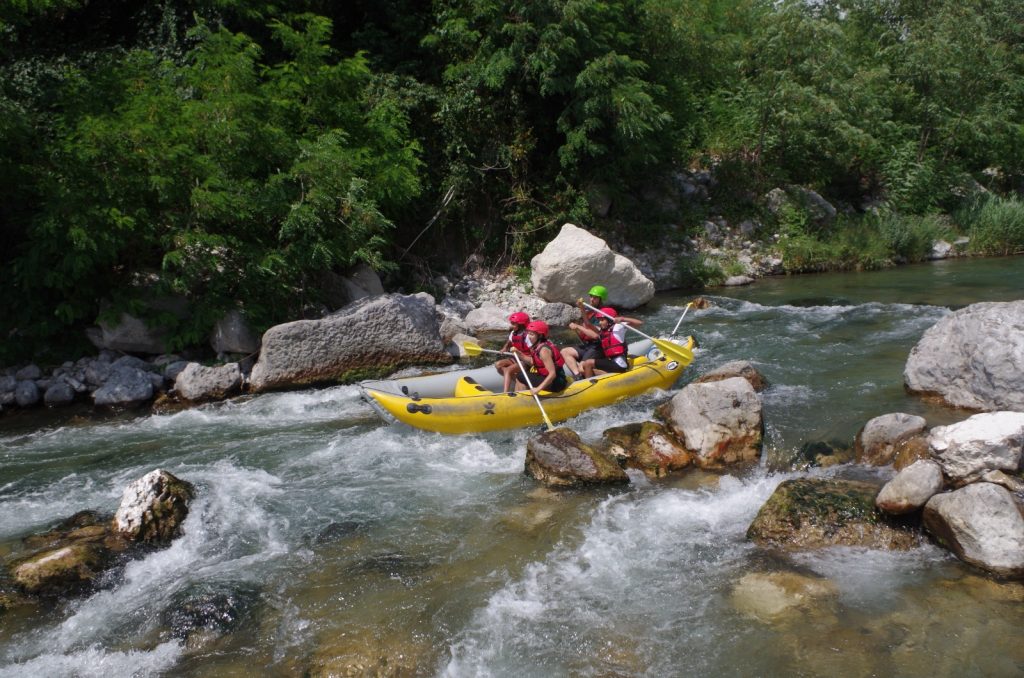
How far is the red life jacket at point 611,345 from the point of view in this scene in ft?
26.1

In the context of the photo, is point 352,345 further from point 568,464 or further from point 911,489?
point 911,489

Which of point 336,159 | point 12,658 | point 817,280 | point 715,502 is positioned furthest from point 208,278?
point 817,280

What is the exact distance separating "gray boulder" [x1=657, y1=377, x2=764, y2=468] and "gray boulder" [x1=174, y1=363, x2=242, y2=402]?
5.16 metres

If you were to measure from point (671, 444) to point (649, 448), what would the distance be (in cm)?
19

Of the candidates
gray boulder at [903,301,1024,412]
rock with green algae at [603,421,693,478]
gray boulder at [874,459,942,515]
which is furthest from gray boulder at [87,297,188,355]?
gray boulder at [903,301,1024,412]

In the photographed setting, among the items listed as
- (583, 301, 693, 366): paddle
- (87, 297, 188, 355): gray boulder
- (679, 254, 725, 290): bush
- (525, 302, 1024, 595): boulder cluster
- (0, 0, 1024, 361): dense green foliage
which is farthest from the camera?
(679, 254, 725, 290): bush

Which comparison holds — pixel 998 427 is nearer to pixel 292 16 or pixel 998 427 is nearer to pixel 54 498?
pixel 54 498

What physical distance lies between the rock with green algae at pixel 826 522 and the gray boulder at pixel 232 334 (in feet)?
21.9

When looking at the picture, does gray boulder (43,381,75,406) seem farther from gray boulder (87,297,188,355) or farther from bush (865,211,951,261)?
bush (865,211,951,261)

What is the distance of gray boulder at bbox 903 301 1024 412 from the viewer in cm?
622

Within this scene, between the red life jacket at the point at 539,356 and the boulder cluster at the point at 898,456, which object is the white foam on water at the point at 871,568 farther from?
the red life jacket at the point at 539,356

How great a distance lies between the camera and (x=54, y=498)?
234 inches

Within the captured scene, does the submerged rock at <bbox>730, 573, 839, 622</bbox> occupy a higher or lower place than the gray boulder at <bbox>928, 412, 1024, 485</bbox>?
lower

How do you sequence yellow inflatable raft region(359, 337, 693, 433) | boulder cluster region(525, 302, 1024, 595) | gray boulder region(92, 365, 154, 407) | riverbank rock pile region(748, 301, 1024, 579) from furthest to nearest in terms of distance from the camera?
gray boulder region(92, 365, 154, 407), yellow inflatable raft region(359, 337, 693, 433), boulder cluster region(525, 302, 1024, 595), riverbank rock pile region(748, 301, 1024, 579)
